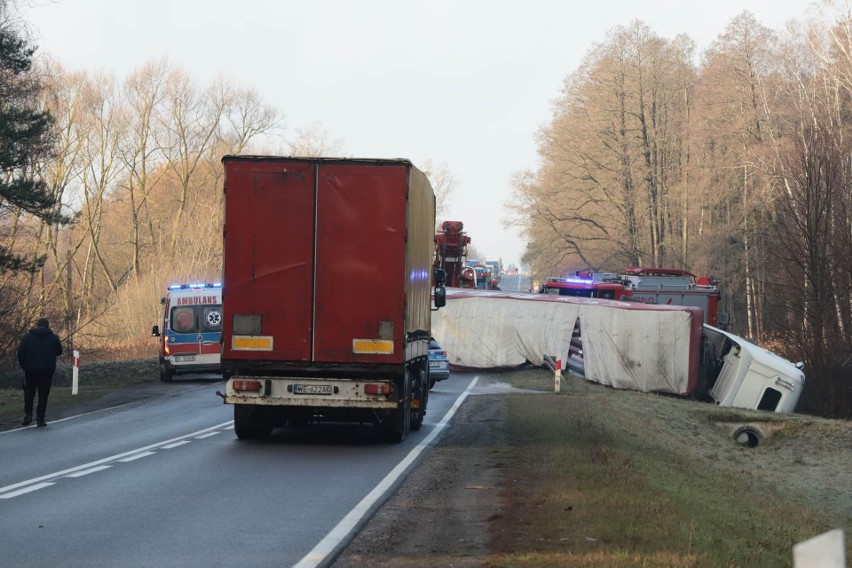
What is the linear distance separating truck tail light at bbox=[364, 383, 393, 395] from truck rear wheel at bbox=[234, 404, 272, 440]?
1829 mm

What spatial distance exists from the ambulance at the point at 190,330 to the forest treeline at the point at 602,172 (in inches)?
525

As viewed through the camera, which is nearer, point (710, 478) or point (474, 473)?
point (474, 473)

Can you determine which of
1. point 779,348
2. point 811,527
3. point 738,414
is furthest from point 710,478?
point 779,348

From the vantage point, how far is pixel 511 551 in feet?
26.3

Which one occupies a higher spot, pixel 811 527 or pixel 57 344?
pixel 57 344

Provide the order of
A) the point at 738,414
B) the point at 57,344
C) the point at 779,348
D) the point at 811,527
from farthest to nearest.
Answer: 1. the point at 779,348
2. the point at 738,414
3. the point at 57,344
4. the point at 811,527

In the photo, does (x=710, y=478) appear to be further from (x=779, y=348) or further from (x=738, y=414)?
(x=779, y=348)

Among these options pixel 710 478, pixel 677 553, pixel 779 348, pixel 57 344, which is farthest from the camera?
pixel 779 348

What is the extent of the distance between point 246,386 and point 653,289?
28.5 metres

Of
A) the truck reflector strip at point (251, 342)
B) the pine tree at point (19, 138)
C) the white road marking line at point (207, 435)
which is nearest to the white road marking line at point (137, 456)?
the truck reflector strip at point (251, 342)

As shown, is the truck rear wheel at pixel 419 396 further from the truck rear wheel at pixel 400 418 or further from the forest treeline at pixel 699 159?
the forest treeline at pixel 699 159

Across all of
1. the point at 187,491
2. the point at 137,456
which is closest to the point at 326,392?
the point at 137,456

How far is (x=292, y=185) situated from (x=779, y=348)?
2896 centimetres

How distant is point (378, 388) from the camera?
1512 cm
